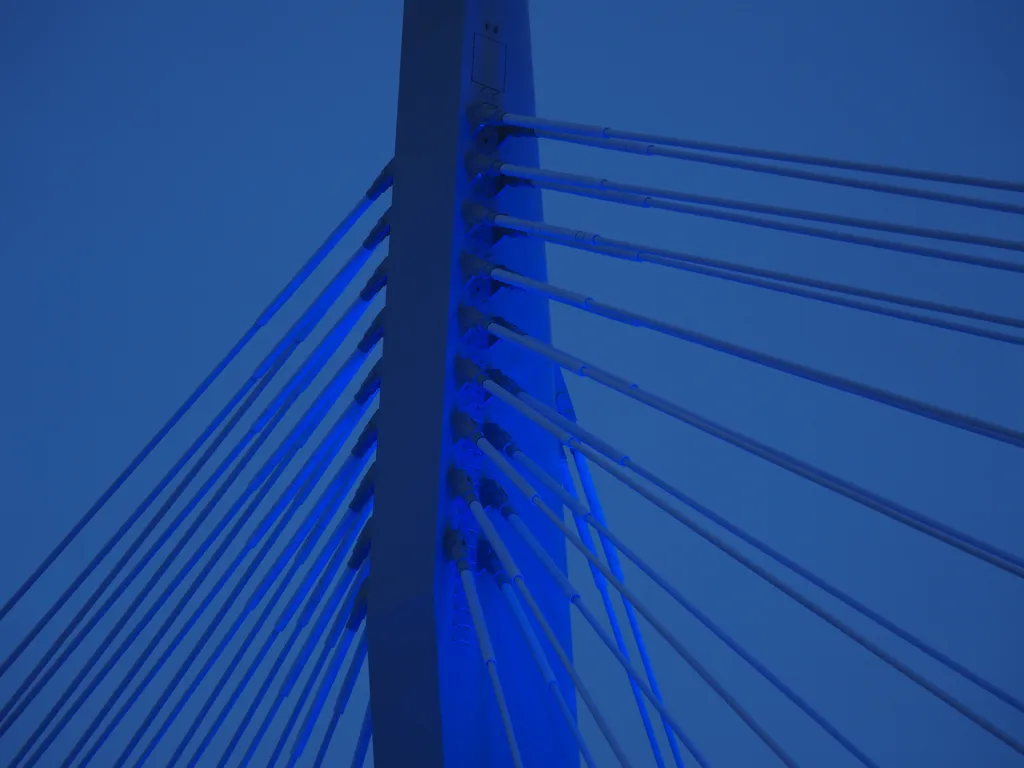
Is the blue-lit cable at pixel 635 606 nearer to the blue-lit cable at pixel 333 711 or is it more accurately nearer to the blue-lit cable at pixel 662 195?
the blue-lit cable at pixel 333 711

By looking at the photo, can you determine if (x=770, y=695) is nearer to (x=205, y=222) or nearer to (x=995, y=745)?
(x=995, y=745)

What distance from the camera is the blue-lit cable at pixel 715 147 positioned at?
86.5 inches

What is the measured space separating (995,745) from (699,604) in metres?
2.37

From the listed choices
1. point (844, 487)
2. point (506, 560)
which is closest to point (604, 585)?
point (506, 560)

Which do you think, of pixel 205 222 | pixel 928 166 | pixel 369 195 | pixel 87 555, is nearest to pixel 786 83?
pixel 928 166

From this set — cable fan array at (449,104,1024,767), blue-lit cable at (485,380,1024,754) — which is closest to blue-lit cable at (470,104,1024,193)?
cable fan array at (449,104,1024,767)

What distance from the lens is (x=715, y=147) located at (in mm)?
2467

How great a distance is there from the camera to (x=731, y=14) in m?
10.1

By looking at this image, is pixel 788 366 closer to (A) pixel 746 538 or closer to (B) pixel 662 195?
(A) pixel 746 538

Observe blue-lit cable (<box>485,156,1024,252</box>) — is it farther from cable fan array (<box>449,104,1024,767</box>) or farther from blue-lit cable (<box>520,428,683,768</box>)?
blue-lit cable (<box>520,428,683,768</box>)

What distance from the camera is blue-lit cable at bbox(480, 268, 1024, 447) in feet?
6.48

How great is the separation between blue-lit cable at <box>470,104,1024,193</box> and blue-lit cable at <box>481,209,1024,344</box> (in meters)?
0.21

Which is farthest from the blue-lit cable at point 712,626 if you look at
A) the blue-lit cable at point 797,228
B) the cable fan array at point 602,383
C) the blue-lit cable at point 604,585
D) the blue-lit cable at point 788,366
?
the blue-lit cable at point 797,228

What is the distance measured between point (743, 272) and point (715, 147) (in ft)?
0.83
